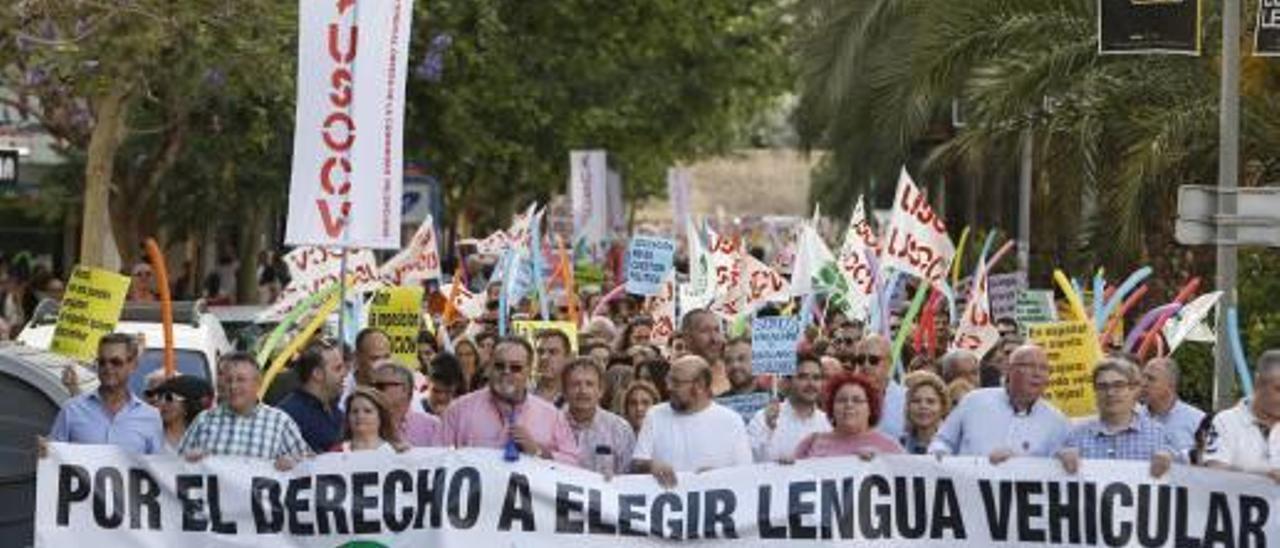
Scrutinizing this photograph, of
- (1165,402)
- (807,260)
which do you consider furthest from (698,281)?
(1165,402)

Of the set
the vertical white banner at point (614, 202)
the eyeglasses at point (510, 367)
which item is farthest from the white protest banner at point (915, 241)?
the vertical white banner at point (614, 202)

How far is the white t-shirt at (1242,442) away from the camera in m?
11.8

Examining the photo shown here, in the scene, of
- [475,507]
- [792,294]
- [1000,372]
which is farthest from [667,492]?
[792,294]

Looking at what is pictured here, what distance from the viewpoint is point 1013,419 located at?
12727 millimetres

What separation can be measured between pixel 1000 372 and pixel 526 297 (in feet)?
29.6

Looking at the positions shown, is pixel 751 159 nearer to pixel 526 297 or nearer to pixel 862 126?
pixel 862 126

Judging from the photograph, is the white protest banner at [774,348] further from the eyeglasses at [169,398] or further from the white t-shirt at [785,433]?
the eyeglasses at [169,398]

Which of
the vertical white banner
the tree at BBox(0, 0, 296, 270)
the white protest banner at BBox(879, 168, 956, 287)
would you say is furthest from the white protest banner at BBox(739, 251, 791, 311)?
the vertical white banner

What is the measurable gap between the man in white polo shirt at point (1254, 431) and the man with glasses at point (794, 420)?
1.57m

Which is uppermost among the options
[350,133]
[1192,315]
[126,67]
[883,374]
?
[126,67]

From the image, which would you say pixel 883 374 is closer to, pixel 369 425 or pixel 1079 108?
pixel 369 425

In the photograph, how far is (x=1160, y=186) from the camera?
22.0 metres

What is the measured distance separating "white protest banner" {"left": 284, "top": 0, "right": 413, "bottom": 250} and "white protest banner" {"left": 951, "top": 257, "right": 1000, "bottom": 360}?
4.75 meters

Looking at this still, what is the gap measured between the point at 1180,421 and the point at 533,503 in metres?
2.93
